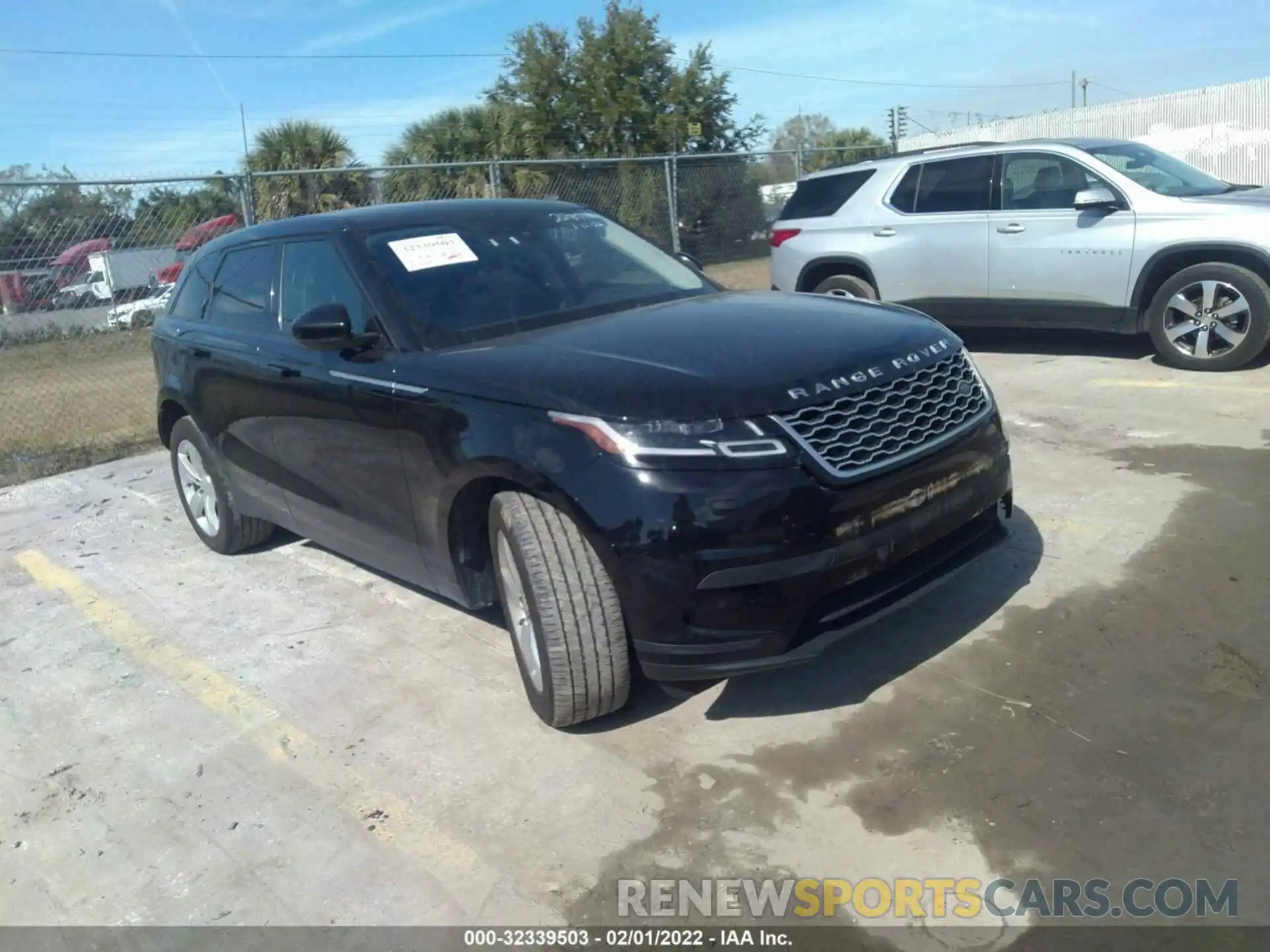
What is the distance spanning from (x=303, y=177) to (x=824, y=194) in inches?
386

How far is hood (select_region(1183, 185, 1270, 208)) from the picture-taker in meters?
7.52

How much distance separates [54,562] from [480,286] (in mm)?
3413

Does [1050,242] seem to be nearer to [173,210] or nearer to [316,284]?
[316,284]

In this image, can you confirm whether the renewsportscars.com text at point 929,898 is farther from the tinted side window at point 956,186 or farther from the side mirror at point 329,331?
the tinted side window at point 956,186

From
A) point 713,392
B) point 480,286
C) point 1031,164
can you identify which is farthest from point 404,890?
point 1031,164

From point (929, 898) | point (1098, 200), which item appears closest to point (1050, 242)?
point (1098, 200)

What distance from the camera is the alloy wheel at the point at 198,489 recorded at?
5.75 m

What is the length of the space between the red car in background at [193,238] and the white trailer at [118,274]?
0.25ft

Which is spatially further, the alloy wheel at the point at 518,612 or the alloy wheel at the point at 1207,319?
the alloy wheel at the point at 1207,319

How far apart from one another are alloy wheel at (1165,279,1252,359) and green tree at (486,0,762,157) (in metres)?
17.9

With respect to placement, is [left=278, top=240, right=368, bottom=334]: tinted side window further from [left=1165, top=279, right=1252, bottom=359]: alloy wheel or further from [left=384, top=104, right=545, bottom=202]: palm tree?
[left=384, top=104, right=545, bottom=202]: palm tree

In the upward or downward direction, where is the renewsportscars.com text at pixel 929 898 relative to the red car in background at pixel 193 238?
downward

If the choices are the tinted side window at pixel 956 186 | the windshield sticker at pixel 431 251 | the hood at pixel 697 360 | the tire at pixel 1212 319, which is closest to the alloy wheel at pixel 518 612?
the hood at pixel 697 360

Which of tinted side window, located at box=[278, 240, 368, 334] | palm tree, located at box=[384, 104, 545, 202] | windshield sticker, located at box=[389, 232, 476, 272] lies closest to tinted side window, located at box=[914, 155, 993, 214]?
windshield sticker, located at box=[389, 232, 476, 272]
